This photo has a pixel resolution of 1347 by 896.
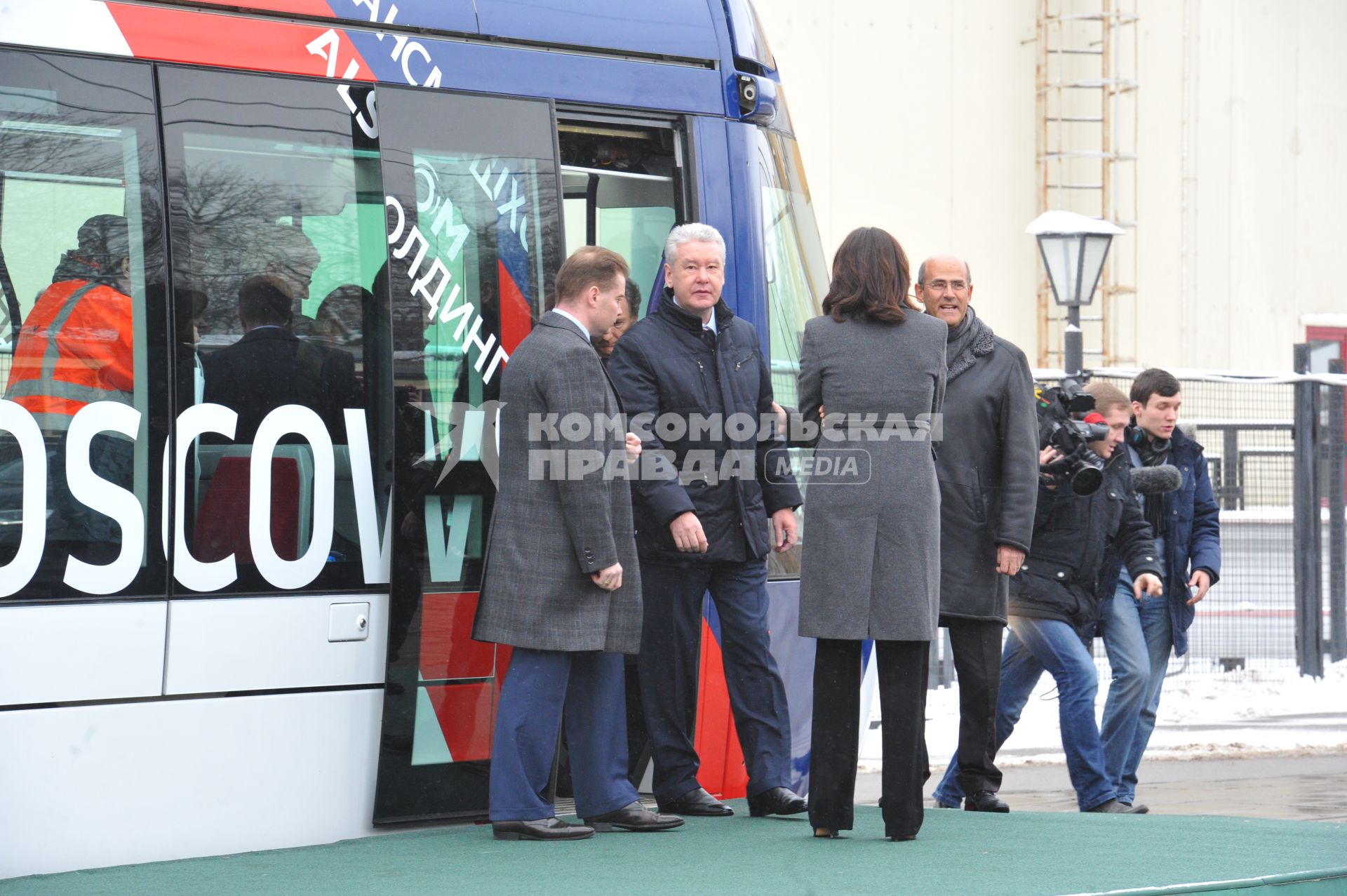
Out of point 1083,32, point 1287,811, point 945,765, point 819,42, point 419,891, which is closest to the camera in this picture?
point 419,891

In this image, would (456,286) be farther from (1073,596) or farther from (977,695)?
(1073,596)

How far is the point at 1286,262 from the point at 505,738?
72.7 ft

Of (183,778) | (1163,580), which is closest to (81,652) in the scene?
(183,778)

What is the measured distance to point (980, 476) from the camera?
5586 millimetres

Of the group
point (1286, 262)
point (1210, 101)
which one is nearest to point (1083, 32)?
point (1210, 101)

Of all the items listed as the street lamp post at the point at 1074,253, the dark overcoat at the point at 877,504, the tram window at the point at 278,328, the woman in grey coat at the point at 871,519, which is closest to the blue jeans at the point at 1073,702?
the woman in grey coat at the point at 871,519

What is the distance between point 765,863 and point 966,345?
202 cm

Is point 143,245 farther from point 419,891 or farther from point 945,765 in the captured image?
point 945,765

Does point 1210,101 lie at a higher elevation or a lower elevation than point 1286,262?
higher

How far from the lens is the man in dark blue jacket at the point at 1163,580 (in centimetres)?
648

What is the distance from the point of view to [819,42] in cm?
2153

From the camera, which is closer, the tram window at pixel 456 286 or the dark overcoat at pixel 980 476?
the tram window at pixel 456 286

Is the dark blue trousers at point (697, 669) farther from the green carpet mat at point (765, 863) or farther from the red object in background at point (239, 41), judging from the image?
the red object in background at point (239, 41)

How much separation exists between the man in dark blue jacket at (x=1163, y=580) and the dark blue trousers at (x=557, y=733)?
7.49 ft
